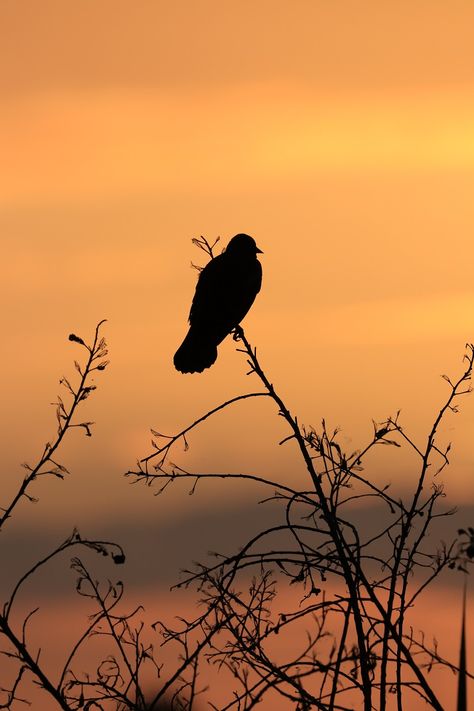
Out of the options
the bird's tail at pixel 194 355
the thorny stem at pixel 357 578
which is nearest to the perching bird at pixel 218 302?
the bird's tail at pixel 194 355

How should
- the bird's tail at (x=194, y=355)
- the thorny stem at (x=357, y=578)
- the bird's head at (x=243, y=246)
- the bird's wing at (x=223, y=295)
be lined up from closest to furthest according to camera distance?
1. the thorny stem at (x=357, y=578)
2. the bird's tail at (x=194, y=355)
3. the bird's wing at (x=223, y=295)
4. the bird's head at (x=243, y=246)

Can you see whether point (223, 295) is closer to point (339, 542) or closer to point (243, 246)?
point (243, 246)

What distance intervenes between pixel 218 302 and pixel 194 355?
2.48ft

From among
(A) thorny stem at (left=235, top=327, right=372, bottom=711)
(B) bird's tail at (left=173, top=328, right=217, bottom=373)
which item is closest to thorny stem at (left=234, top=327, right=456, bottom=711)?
(A) thorny stem at (left=235, top=327, right=372, bottom=711)

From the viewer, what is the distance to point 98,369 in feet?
20.9

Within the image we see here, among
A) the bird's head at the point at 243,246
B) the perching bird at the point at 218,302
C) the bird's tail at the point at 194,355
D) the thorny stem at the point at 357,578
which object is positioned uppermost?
the bird's head at the point at 243,246

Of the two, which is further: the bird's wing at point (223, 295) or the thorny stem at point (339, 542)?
the bird's wing at point (223, 295)

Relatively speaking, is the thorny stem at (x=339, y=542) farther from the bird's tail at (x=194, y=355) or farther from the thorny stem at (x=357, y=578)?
the bird's tail at (x=194, y=355)

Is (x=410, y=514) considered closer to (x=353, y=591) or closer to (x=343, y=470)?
(x=343, y=470)

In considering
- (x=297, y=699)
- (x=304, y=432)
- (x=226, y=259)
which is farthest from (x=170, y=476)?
(x=226, y=259)

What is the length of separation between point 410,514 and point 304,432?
2.57ft

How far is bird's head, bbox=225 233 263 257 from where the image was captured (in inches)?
591

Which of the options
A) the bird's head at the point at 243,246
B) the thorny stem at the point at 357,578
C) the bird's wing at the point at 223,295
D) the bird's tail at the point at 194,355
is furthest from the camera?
the bird's head at the point at 243,246

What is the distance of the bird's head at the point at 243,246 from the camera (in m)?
15.0
